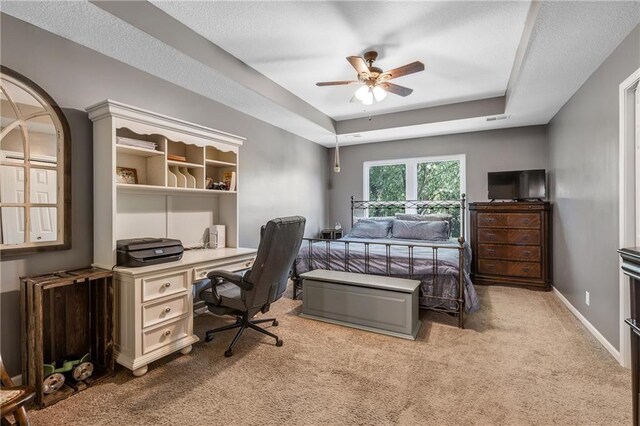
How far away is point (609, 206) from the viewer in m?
2.49

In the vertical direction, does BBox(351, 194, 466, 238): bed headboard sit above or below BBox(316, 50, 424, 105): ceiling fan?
below

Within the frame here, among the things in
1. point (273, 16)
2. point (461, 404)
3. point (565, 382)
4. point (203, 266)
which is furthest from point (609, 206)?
point (203, 266)

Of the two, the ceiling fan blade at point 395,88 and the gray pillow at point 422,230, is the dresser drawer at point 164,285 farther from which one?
the gray pillow at point 422,230

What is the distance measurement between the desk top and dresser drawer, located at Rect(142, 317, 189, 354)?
1.45 ft

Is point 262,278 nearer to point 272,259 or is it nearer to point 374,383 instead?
point 272,259

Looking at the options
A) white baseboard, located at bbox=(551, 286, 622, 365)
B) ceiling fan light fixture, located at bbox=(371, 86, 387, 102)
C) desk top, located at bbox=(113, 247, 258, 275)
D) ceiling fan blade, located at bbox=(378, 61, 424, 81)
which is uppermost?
ceiling fan blade, located at bbox=(378, 61, 424, 81)

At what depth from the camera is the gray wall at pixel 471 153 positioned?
15.5ft

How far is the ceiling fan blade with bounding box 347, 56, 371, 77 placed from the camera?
2.56m

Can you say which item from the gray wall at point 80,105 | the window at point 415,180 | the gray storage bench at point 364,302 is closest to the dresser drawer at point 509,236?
the window at point 415,180

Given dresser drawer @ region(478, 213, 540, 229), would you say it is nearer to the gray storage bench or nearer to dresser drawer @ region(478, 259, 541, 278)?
dresser drawer @ region(478, 259, 541, 278)

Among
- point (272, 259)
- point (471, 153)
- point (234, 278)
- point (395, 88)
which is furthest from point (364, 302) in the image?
point (471, 153)

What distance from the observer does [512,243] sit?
14.4ft

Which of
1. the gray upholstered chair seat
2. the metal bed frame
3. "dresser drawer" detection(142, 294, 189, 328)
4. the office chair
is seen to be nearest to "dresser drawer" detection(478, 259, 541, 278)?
the metal bed frame

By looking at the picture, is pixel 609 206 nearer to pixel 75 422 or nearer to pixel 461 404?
pixel 461 404
